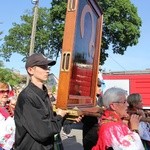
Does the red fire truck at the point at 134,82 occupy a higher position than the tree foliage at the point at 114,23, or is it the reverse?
the tree foliage at the point at 114,23

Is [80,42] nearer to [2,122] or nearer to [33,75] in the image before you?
[33,75]

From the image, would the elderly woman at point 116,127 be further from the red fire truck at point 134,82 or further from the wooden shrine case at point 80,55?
the red fire truck at point 134,82

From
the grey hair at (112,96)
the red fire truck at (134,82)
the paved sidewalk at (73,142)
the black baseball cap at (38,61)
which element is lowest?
the paved sidewalk at (73,142)

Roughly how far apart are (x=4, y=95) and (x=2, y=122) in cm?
35

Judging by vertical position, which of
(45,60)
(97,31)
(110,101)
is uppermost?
(97,31)

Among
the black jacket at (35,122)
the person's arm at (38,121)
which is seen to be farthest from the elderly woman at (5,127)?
the person's arm at (38,121)

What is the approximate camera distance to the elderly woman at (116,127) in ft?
9.29

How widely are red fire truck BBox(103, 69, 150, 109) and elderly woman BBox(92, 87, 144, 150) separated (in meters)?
13.9

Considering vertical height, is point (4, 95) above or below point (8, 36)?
below

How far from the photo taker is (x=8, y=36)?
4984cm

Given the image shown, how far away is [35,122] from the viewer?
2.76 metres

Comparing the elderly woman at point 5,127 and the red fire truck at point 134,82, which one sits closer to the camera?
the elderly woman at point 5,127

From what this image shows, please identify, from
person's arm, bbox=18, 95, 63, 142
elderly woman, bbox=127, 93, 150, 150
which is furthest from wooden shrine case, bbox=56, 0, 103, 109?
elderly woman, bbox=127, 93, 150, 150

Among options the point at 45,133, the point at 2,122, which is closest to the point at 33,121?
the point at 45,133
